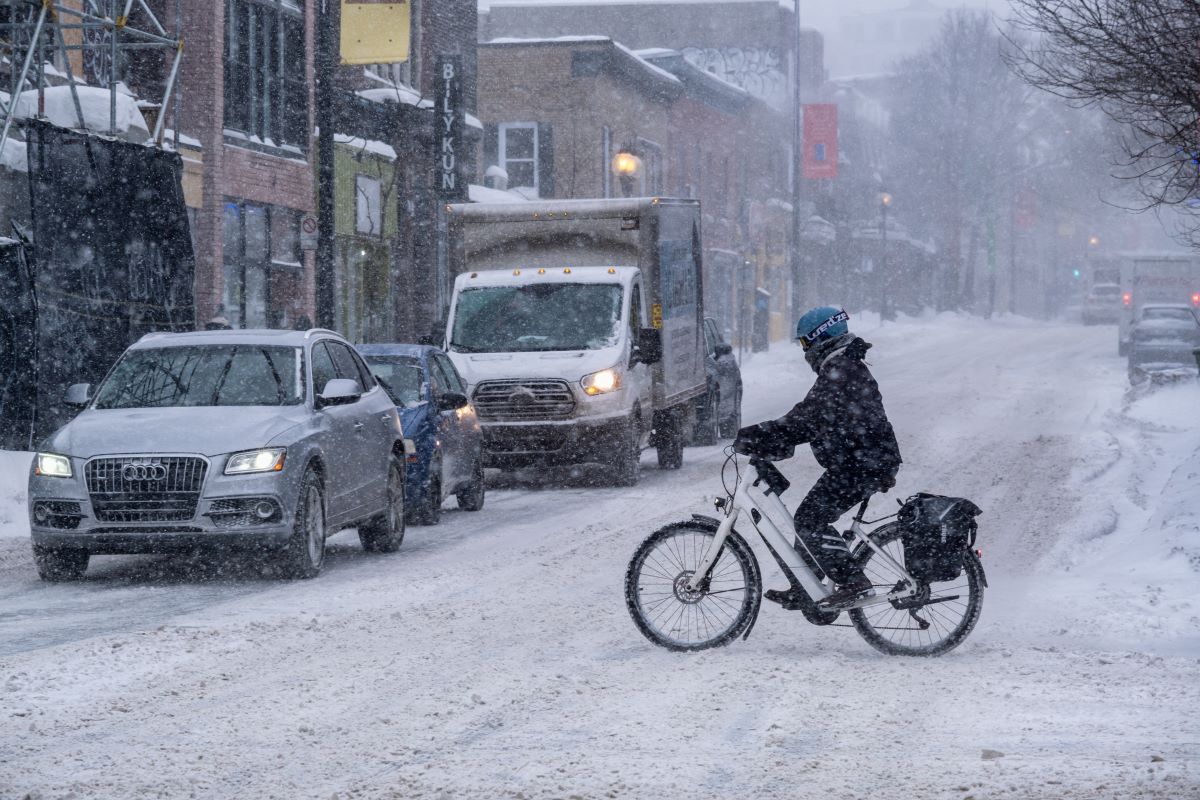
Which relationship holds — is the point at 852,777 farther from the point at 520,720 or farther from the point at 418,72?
the point at 418,72

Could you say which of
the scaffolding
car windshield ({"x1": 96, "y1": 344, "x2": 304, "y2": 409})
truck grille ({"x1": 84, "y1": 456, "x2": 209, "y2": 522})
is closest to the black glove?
truck grille ({"x1": 84, "y1": 456, "x2": 209, "y2": 522})

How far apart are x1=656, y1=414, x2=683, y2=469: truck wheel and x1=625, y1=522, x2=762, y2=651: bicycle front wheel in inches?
472

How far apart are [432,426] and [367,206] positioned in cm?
2007

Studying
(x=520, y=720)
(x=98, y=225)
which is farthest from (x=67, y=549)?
(x=98, y=225)

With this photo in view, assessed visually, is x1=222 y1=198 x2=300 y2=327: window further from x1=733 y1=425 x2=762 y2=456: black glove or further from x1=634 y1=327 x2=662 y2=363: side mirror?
x1=733 y1=425 x2=762 y2=456: black glove

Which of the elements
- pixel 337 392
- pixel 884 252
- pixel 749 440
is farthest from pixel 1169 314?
pixel 749 440

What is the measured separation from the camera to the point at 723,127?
6125 cm

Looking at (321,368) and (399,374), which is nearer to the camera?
(321,368)

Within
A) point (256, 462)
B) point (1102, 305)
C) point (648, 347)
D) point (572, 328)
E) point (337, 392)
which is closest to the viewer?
point (256, 462)

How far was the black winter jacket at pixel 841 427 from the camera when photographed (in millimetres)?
8555

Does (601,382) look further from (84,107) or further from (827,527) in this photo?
(827,527)

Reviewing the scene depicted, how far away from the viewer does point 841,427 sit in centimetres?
856

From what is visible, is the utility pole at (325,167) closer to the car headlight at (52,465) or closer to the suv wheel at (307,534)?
the suv wheel at (307,534)

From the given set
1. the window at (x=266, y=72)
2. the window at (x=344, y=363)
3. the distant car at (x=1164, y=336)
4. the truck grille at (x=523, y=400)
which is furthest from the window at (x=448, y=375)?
the distant car at (x=1164, y=336)
